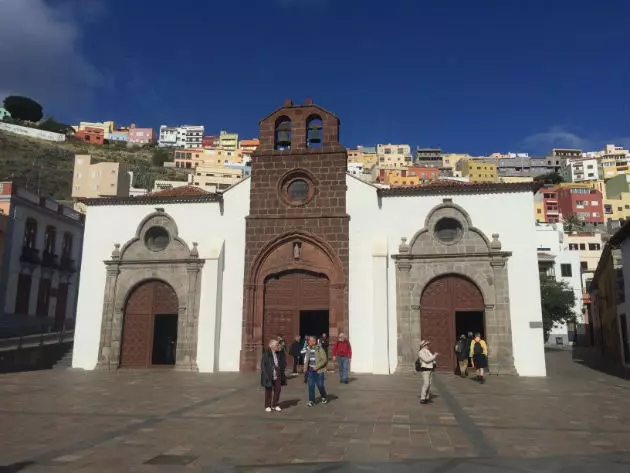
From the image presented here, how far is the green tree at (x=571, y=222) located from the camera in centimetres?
8289

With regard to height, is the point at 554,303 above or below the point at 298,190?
below

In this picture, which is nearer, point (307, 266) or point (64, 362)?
point (307, 266)

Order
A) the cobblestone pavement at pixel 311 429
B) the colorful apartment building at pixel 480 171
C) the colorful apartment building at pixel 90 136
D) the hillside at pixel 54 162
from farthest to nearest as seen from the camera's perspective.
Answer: the colorful apartment building at pixel 90 136, the colorful apartment building at pixel 480 171, the hillside at pixel 54 162, the cobblestone pavement at pixel 311 429

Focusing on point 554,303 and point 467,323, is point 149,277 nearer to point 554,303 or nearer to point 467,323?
point 467,323

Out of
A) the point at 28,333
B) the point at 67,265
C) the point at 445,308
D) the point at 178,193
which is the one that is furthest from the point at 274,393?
the point at 67,265

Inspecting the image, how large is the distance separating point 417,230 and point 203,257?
8.24m

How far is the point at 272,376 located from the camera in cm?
1078

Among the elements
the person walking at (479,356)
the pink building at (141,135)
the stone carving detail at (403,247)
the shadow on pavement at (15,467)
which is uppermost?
the pink building at (141,135)

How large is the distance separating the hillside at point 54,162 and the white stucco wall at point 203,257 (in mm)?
61176

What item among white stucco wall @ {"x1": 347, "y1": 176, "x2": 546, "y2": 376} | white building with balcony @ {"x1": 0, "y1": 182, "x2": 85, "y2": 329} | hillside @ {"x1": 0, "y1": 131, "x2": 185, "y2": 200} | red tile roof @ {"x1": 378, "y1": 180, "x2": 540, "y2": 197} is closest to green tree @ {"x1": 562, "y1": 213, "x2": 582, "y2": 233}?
red tile roof @ {"x1": 378, "y1": 180, "x2": 540, "y2": 197}

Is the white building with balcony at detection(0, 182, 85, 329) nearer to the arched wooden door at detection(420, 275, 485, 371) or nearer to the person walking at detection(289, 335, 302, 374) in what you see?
the person walking at detection(289, 335, 302, 374)

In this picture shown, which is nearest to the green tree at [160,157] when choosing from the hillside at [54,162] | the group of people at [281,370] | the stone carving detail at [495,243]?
the hillside at [54,162]

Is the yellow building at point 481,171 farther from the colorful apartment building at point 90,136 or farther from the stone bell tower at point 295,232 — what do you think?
the stone bell tower at point 295,232

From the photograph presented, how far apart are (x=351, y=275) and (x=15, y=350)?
44.6ft
